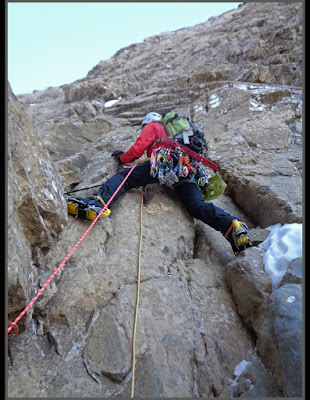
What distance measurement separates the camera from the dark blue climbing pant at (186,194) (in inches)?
155

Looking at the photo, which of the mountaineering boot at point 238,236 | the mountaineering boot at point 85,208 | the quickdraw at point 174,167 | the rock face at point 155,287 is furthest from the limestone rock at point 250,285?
the mountaineering boot at point 85,208

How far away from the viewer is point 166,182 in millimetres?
4480

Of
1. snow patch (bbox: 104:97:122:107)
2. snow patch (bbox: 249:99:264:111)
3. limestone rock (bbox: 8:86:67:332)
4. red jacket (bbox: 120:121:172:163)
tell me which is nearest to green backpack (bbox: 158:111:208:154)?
red jacket (bbox: 120:121:172:163)

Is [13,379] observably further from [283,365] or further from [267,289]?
[267,289]

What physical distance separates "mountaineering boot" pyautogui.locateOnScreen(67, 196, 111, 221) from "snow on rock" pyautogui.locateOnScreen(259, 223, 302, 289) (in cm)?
217

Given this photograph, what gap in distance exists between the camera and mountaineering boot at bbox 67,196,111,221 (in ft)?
12.3

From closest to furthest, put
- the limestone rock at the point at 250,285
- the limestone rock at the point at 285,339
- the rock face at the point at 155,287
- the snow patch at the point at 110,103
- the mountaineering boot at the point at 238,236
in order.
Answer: the limestone rock at the point at 285,339 < the rock face at the point at 155,287 < the limestone rock at the point at 250,285 < the mountaineering boot at the point at 238,236 < the snow patch at the point at 110,103

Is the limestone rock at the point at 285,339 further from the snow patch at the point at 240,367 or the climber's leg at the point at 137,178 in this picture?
the climber's leg at the point at 137,178

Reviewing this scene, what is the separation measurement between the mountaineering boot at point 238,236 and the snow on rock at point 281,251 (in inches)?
9.1

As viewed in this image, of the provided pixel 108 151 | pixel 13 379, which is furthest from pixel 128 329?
pixel 108 151

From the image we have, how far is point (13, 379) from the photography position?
2.27m

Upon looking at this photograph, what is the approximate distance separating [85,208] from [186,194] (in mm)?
1683
